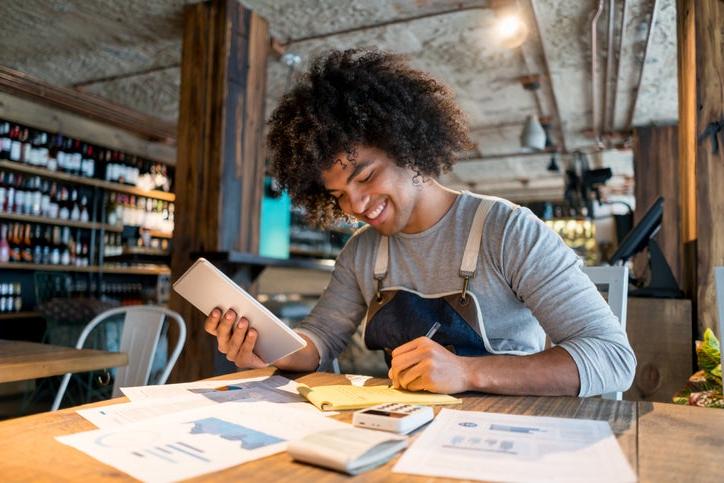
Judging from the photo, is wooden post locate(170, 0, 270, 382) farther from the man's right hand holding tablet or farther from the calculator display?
the calculator display

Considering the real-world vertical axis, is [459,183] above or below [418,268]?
above

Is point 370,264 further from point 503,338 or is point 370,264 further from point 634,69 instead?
point 634,69

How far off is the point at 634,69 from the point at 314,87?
13.3 ft

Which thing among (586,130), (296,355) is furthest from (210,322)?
(586,130)

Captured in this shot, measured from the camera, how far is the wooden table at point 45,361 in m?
1.47

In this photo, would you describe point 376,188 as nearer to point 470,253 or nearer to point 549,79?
point 470,253

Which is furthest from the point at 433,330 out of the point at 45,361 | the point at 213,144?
the point at 213,144

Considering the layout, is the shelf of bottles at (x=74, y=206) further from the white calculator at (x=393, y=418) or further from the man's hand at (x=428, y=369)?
the white calculator at (x=393, y=418)

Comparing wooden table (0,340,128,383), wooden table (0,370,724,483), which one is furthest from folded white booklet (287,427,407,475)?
wooden table (0,340,128,383)

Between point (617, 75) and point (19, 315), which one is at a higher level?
point (617, 75)

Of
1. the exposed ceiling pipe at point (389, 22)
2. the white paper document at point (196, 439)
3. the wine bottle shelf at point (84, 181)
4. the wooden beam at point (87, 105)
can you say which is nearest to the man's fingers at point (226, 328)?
the white paper document at point (196, 439)

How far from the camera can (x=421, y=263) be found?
1.51 metres

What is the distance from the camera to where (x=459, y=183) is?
9.58 meters

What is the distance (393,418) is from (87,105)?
5.79 metres
